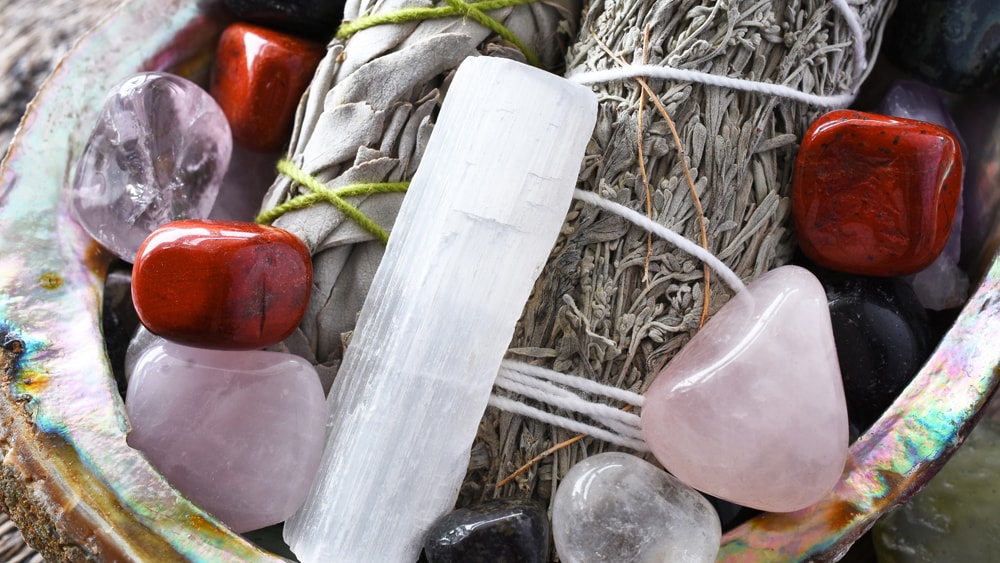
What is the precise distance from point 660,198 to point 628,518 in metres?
0.36

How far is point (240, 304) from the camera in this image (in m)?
0.81

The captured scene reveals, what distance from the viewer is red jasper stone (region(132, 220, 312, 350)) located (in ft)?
2.62

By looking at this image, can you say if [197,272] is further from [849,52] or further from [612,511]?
[849,52]

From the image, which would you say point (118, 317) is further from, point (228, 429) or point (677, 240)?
point (677, 240)

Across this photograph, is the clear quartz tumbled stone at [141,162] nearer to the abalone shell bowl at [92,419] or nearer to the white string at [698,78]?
the abalone shell bowl at [92,419]

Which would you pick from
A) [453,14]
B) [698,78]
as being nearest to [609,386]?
[698,78]

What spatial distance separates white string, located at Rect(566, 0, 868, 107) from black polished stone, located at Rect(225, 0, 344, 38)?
0.39 meters

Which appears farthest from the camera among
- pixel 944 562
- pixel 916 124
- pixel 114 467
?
pixel 944 562

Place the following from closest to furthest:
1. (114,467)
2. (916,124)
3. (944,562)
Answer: (114,467) → (916,124) → (944,562)

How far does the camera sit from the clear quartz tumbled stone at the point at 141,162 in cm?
95

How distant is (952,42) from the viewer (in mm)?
1012

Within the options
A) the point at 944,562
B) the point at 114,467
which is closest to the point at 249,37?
the point at 114,467

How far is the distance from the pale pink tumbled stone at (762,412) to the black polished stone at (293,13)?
708 mm

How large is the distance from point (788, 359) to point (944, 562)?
43 centimetres
